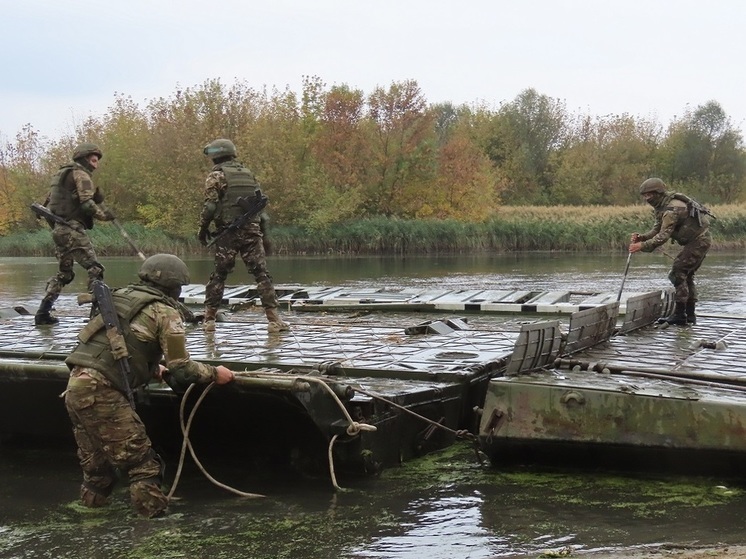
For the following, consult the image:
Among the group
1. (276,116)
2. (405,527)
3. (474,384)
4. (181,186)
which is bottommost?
(405,527)

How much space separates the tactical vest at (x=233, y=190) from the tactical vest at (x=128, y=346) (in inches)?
127

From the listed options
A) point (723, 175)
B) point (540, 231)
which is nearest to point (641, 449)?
point (540, 231)

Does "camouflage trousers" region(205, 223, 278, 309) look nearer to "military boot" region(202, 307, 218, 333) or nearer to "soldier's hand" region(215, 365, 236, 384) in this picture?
"military boot" region(202, 307, 218, 333)

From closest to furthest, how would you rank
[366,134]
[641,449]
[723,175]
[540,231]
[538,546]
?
[538,546] < [641,449] < [540,231] < [366,134] < [723,175]

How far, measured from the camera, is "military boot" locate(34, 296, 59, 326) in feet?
33.4

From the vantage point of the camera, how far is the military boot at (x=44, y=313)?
1018 cm

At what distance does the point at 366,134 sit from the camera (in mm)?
44938

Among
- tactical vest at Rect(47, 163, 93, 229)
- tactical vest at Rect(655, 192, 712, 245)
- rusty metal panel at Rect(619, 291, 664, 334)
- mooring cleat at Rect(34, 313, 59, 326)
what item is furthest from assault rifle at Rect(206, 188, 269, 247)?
tactical vest at Rect(655, 192, 712, 245)

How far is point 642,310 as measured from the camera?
9.82 meters

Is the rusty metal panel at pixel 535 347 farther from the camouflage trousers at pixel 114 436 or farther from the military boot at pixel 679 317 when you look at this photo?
the military boot at pixel 679 317

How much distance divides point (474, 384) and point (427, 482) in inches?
43.1

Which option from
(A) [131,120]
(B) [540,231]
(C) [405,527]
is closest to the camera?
(C) [405,527]

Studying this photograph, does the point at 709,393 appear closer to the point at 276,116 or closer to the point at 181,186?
the point at 181,186

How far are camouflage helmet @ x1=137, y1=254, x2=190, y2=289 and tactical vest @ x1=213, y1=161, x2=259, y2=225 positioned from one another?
3.08 meters
